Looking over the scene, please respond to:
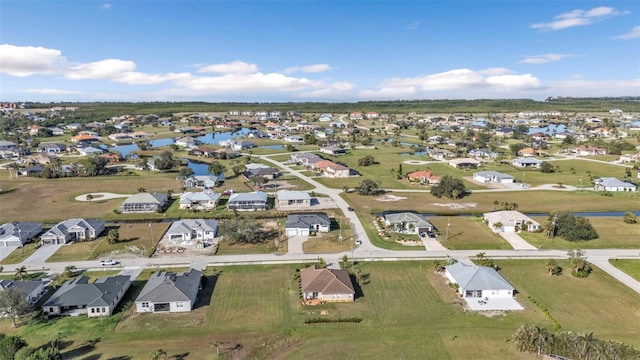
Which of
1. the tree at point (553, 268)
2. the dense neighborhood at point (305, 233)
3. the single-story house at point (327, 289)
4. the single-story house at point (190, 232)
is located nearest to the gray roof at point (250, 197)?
the dense neighborhood at point (305, 233)

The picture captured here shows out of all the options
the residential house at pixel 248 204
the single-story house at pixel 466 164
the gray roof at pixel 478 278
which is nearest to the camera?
the gray roof at pixel 478 278

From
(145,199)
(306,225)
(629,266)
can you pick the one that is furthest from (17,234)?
(629,266)

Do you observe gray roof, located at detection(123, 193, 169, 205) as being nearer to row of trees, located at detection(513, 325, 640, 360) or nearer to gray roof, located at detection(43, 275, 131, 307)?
gray roof, located at detection(43, 275, 131, 307)

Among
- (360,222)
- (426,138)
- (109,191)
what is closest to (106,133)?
(109,191)

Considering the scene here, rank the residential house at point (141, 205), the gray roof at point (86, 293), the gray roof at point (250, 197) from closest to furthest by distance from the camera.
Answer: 1. the gray roof at point (86, 293)
2. the residential house at point (141, 205)
3. the gray roof at point (250, 197)

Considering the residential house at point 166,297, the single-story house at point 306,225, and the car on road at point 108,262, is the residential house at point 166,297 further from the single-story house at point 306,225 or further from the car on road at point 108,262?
the single-story house at point 306,225

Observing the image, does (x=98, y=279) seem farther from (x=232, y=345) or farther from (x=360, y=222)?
(x=360, y=222)
